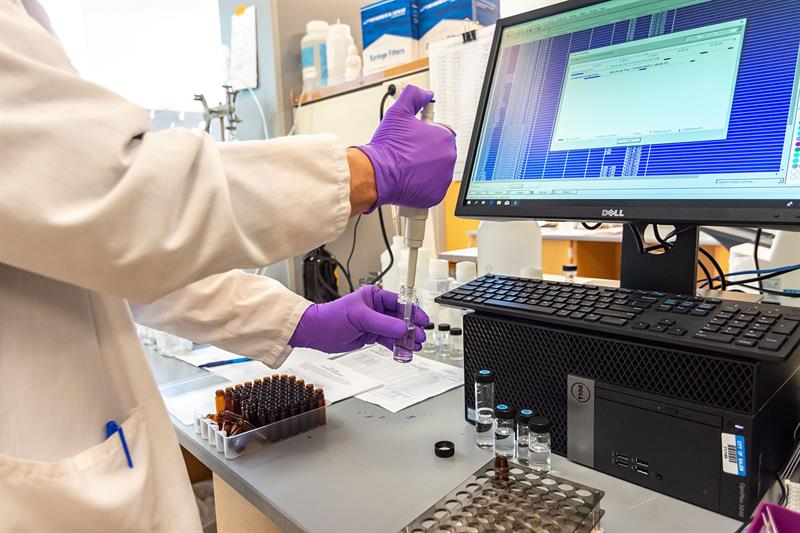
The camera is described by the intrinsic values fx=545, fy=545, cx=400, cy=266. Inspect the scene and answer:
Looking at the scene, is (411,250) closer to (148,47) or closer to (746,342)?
(746,342)

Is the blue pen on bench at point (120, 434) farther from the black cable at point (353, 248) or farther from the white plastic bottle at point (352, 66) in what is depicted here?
the white plastic bottle at point (352, 66)

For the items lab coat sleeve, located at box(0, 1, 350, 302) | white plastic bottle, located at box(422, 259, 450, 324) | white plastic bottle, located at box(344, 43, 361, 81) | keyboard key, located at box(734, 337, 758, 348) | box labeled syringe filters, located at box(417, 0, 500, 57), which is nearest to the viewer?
lab coat sleeve, located at box(0, 1, 350, 302)

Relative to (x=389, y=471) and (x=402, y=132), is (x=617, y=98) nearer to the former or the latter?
(x=402, y=132)

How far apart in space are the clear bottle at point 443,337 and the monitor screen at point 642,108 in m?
0.40

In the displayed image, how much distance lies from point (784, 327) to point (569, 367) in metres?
0.24

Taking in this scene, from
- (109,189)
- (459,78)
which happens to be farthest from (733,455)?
(459,78)

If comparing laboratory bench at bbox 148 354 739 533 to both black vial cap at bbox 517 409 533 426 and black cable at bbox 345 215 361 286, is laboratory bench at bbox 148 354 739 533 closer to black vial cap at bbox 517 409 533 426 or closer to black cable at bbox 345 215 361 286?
black vial cap at bbox 517 409 533 426

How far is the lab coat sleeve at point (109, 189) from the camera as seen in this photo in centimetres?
44

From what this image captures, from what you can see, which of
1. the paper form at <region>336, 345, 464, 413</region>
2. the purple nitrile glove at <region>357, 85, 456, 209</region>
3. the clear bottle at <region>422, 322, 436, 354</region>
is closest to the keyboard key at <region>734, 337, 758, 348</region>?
the purple nitrile glove at <region>357, 85, 456, 209</region>

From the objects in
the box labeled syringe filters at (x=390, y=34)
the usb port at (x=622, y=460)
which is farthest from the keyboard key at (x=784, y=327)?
the box labeled syringe filters at (x=390, y=34)

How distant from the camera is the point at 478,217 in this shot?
0.89 m

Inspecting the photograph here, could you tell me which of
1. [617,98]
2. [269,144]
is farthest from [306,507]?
[617,98]

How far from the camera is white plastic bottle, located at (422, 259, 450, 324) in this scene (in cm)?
129

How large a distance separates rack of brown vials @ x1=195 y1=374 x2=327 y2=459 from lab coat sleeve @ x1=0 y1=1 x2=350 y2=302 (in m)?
0.34
